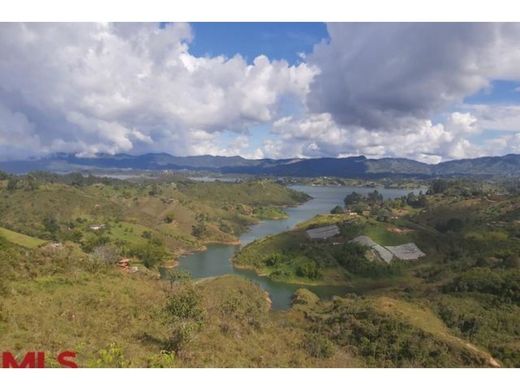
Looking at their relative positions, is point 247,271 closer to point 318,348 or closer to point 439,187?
point 318,348

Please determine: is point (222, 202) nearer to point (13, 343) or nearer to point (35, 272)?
point (35, 272)

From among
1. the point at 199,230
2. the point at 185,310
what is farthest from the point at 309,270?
the point at 185,310

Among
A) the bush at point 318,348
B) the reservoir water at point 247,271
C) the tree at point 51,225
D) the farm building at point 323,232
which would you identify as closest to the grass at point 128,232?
the tree at point 51,225

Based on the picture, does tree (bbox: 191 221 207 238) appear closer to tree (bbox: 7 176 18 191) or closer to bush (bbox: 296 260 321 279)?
bush (bbox: 296 260 321 279)

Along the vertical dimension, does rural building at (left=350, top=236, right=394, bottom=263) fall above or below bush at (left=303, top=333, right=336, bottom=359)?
below

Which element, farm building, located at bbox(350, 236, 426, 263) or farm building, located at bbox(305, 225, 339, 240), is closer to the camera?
farm building, located at bbox(350, 236, 426, 263)

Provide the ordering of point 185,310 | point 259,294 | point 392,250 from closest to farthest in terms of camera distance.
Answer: point 185,310, point 259,294, point 392,250

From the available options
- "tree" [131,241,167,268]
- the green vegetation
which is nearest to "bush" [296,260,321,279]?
the green vegetation

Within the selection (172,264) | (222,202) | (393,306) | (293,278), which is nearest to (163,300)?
(393,306)

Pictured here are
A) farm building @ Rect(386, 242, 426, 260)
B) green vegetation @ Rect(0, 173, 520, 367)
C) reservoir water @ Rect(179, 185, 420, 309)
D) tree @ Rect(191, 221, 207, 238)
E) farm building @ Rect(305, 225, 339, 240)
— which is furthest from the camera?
tree @ Rect(191, 221, 207, 238)
